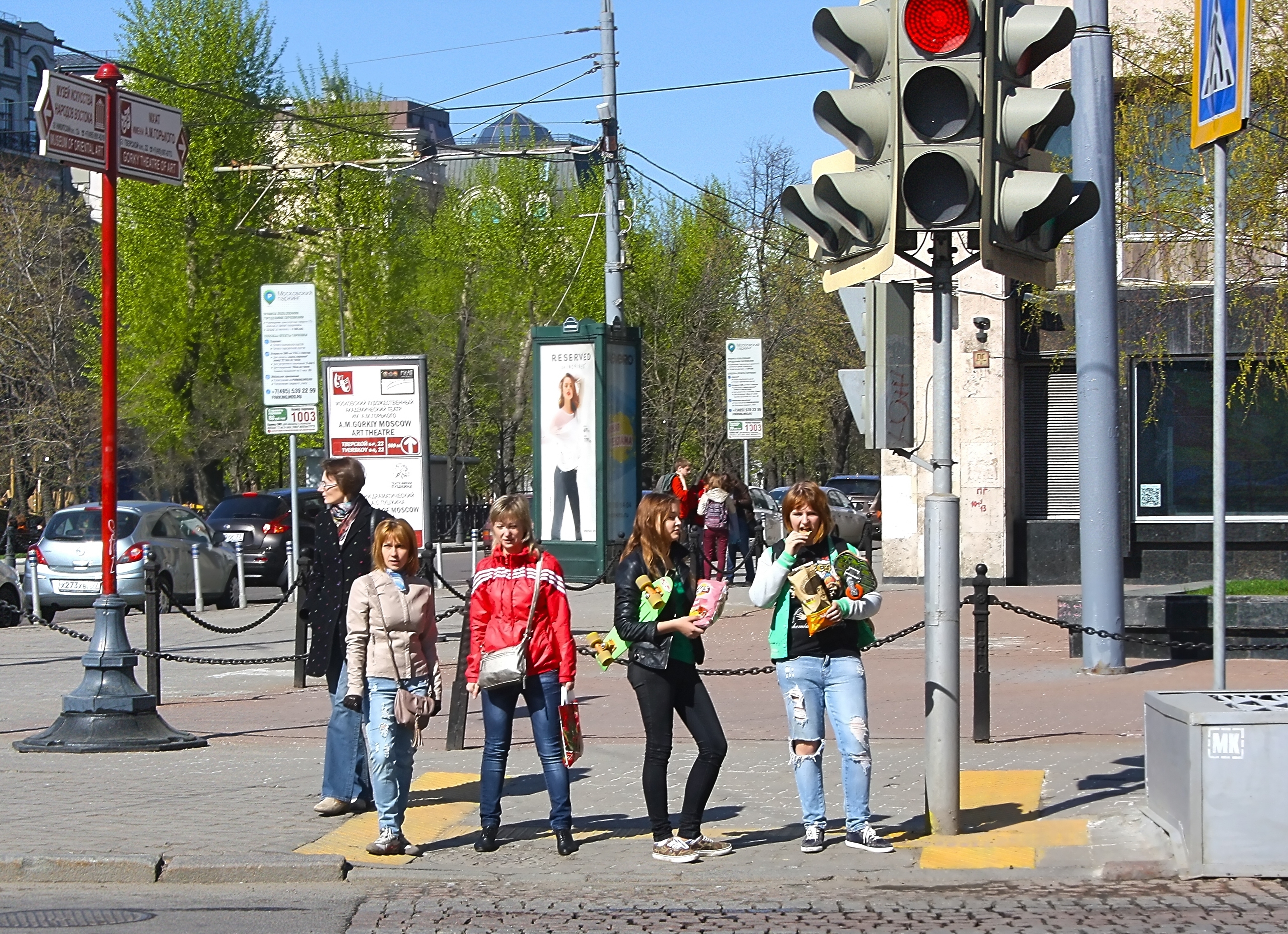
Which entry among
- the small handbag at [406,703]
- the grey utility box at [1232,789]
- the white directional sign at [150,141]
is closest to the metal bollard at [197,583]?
the white directional sign at [150,141]

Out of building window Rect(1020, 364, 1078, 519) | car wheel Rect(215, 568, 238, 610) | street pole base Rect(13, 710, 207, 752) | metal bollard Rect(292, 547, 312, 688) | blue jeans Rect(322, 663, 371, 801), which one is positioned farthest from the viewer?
car wheel Rect(215, 568, 238, 610)

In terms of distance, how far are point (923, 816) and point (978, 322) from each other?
46.9 feet

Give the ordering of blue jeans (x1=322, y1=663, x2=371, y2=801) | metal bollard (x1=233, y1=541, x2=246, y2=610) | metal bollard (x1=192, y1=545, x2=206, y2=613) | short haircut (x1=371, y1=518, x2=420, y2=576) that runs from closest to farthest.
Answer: short haircut (x1=371, y1=518, x2=420, y2=576), blue jeans (x1=322, y1=663, x2=371, y2=801), metal bollard (x1=192, y1=545, x2=206, y2=613), metal bollard (x1=233, y1=541, x2=246, y2=610)

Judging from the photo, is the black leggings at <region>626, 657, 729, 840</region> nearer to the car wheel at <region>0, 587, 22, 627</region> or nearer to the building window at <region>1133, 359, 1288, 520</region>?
the building window at <region>1133, 359, 1288, 520</region>

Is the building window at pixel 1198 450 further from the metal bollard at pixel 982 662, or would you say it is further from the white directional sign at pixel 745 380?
the metal bollard at pixel 982 662

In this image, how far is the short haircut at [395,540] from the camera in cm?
783

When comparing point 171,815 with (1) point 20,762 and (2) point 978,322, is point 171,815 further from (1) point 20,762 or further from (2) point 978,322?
(2) point 978,322

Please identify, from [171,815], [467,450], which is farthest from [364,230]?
[171,815]

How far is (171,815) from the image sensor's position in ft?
27.8

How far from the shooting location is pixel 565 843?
25.2 ft

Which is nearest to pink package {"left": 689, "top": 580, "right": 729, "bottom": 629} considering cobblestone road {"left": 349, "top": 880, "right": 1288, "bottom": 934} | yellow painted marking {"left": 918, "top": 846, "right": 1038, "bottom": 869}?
cobblestone road {"left": 349, "top": 880, "right": 1288, "bottom": 934}

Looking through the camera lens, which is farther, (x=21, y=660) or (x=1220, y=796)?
(x=21, y=660)

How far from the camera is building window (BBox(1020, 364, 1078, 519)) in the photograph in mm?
22531

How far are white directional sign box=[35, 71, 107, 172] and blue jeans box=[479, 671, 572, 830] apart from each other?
5037 millimetres
